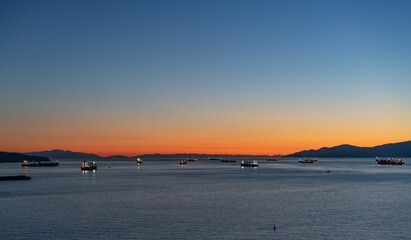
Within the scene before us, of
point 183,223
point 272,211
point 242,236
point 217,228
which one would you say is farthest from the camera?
point 272,211

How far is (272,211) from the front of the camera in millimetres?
58656

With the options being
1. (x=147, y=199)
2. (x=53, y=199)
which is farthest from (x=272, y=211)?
(x=53, y=199)

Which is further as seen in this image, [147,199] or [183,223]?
[147,199]

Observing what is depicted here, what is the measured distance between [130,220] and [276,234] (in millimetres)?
17208

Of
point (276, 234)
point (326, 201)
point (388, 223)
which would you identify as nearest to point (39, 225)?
point (276, 234)

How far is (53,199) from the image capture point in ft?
245

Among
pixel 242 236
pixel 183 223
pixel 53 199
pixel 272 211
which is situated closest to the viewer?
pixel 242 236

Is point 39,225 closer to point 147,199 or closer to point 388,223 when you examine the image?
point 147,199

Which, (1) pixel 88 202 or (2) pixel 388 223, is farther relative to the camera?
(1) pixel 88 202

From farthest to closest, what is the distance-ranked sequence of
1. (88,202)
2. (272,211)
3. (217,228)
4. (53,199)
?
(53,199) < (88,202) < (272,211) < (217,228)

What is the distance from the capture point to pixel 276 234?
43656mm

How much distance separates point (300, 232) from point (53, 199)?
4596 centimetres

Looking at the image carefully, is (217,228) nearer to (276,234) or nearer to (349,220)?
(276,234)

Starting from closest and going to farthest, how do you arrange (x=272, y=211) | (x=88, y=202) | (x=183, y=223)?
(x=183, y=223), (x=272, y=211), (x=88, y=202)
